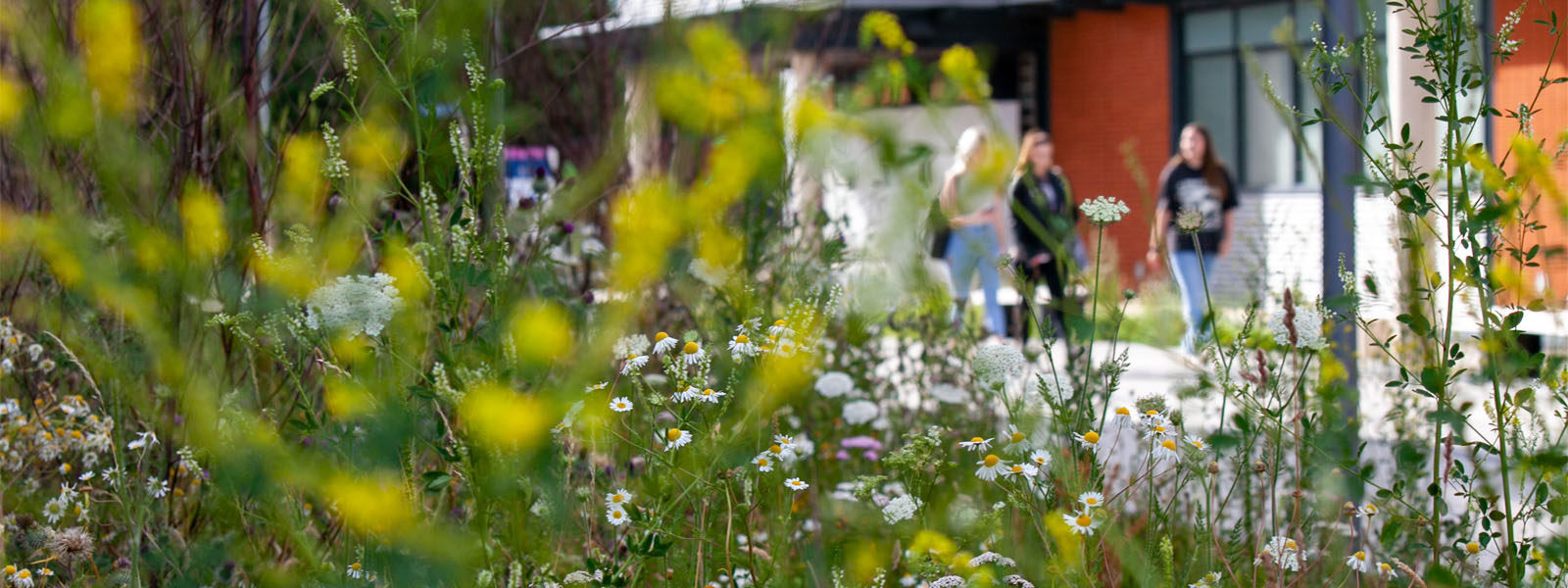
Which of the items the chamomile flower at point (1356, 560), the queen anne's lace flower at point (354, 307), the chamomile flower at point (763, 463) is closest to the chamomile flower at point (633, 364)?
the chamomile flower at point (763, 463)

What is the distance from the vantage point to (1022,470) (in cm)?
193

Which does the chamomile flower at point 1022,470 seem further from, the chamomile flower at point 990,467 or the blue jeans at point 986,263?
the blue jeans at point 986,263

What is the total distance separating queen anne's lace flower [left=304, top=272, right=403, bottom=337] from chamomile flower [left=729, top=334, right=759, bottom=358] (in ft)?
1.55

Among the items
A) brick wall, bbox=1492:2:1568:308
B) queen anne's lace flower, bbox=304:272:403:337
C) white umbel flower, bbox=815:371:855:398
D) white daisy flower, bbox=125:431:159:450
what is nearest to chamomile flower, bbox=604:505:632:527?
queen anne's lace flower, bbox=304:272:403:337

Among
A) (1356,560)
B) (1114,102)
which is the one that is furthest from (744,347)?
(1114,102)

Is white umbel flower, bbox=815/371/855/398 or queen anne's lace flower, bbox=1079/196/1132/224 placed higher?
queen anne's lace flower, bbox=1079/196/1132/224

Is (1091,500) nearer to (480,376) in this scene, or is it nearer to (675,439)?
(675,439)

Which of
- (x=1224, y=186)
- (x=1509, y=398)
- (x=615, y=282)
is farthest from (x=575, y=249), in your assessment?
(x=1224, y=186)

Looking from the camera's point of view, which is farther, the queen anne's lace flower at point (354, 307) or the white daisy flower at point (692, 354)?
the white daisy flower at point (692, 354)

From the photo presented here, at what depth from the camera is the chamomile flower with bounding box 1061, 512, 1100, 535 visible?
1.82 meters

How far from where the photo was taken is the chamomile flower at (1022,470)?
192 centimetres

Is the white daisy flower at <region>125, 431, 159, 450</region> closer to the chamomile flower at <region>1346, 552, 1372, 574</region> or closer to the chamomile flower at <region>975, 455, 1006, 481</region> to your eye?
the chamomile flower at <region>975, 455, 1006, 481</region>

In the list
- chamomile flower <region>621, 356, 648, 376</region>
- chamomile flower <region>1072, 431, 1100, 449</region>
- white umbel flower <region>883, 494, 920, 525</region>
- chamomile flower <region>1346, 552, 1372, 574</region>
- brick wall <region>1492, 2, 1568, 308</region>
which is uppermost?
brick wall <region>1492, 2, 1568, 308</region>

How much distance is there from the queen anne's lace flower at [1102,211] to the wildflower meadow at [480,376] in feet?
0.03
